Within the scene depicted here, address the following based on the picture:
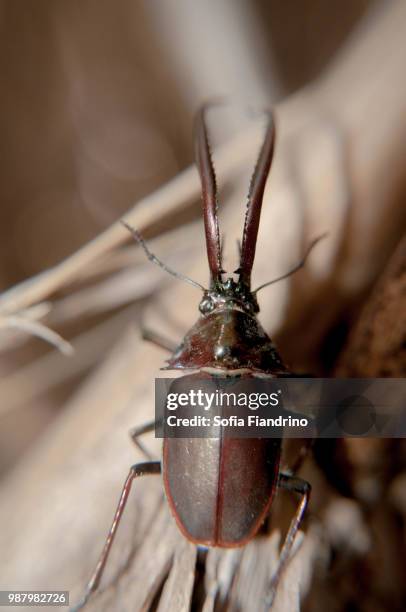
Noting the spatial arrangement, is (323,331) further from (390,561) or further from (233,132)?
(233,132)

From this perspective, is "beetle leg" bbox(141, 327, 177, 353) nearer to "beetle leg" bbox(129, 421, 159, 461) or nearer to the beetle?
the beetle

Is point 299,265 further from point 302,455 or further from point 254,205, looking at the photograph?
point 302,455

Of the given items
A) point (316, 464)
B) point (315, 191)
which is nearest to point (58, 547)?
point (316, 464)

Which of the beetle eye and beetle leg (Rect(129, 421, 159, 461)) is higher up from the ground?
the beetle eye

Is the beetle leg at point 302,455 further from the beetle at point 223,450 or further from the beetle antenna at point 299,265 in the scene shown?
the beetle antenna at point 299,265

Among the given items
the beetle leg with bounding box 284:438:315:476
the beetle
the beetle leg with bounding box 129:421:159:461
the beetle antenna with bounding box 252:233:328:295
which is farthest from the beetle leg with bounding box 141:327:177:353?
the beetle leg with bounding box 284:438:315:476

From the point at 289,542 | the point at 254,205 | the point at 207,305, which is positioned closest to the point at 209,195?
the point at 254,205
